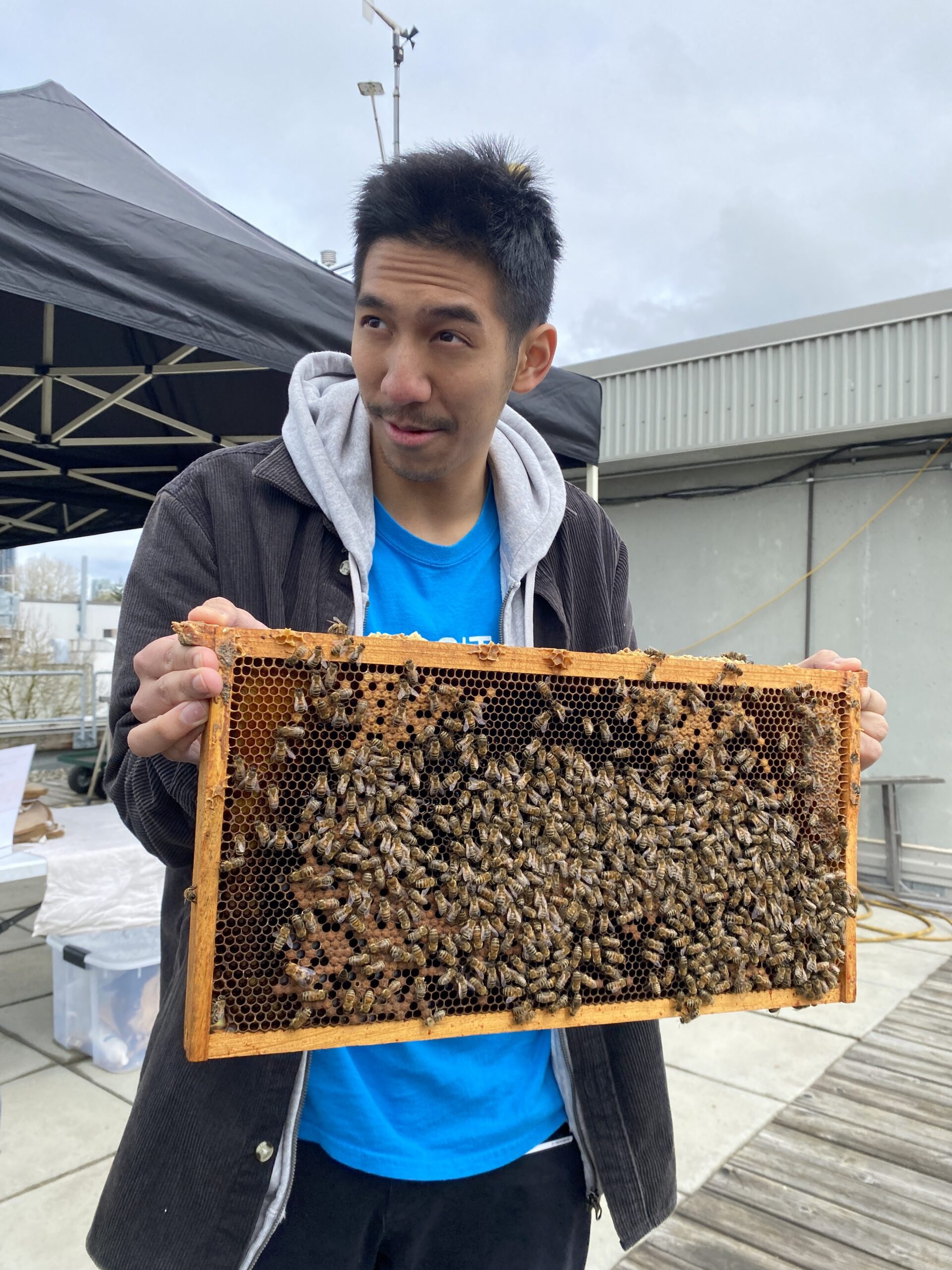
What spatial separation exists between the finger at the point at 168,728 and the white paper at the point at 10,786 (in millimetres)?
3725

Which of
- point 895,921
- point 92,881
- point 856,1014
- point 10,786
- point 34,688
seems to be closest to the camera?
point 10,786

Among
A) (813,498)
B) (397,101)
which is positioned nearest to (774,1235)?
(813,498)

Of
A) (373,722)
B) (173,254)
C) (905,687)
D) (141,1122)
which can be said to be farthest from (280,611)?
(905,687)

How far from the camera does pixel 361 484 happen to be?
211 cm

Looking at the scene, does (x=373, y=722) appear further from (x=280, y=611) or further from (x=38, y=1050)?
(x=38, y=1050)

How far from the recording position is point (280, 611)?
6.54ft

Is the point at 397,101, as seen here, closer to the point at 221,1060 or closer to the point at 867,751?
the point at 867,751

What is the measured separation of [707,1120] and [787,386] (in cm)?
743

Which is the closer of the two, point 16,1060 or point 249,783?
point 249,783

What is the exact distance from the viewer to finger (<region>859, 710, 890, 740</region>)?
2.26 metres

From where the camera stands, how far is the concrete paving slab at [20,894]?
26.1 ft

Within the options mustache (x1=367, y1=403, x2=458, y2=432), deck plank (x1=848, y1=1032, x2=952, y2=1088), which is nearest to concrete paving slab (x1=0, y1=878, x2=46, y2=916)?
deck plank (x1=848, y1=1032, x2=952, y2=1088)

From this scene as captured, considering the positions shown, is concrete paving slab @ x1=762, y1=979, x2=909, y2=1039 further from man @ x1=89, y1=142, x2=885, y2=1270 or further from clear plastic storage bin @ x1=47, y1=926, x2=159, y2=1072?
man @ x1=89, y1=142, x2=885, y2=1270

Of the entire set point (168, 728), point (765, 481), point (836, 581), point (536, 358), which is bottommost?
point (168, 728)
